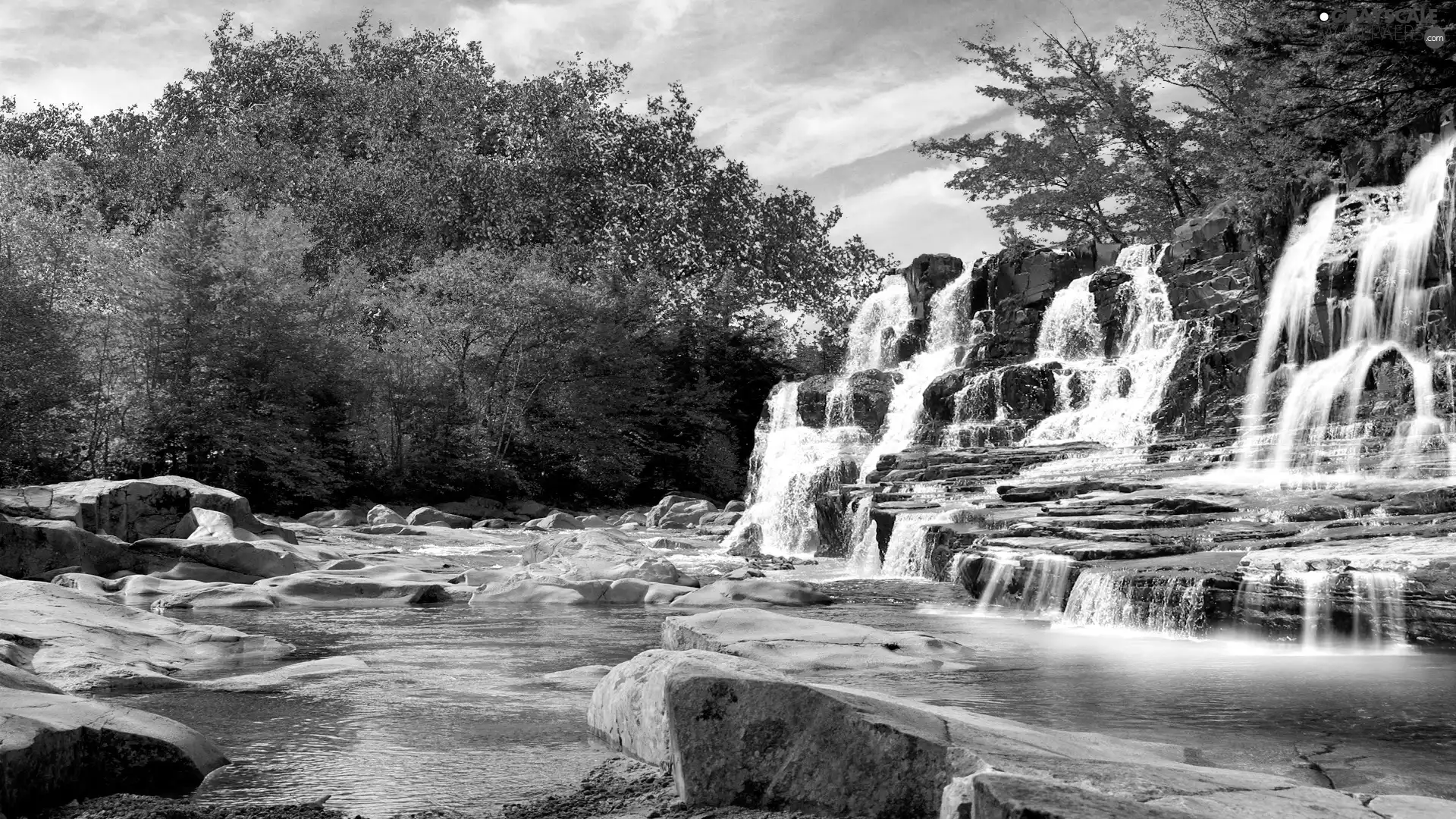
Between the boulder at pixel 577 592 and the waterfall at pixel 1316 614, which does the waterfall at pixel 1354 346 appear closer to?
the waterfall at pixel 1316 614

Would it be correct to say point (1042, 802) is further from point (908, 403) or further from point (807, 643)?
point (908, 403)

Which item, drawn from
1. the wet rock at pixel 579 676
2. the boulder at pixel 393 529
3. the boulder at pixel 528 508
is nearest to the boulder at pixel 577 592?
the wet rock at pixel 579 676

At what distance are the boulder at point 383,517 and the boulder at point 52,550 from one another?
448 inches

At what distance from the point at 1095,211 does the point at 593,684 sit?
107ft

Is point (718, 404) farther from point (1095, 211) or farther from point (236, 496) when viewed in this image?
point (236, 496)

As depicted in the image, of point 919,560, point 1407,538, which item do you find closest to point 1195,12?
point 919,560

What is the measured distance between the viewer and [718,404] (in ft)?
128

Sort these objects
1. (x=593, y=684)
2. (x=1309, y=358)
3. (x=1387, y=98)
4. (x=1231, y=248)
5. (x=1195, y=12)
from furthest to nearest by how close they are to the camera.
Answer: (x=1195, y=12) < (x=1231, y=248) < (x=1387, y=98) < (x=1309, y=358) < (x=593, y=684)

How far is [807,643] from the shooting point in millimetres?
7859

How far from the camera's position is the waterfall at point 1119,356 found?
21.2 meters

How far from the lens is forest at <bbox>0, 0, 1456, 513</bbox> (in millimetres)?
22531

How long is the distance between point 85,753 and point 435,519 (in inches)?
892

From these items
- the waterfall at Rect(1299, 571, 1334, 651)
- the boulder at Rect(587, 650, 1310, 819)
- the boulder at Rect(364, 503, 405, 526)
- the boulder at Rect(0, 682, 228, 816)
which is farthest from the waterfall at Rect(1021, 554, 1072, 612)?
the boulder at Rect(364, 503, 405, 526)

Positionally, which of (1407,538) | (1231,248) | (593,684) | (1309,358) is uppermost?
(1231,248)
